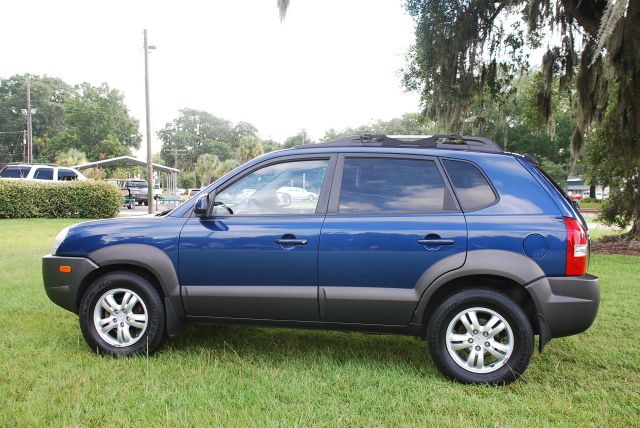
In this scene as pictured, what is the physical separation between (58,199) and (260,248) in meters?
16.8

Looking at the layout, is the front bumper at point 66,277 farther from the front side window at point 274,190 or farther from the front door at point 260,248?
the front side window at point 274,190

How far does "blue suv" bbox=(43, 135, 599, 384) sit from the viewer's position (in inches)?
143

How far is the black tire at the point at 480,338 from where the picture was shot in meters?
3.62

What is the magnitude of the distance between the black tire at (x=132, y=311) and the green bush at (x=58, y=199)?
15479 millimetres

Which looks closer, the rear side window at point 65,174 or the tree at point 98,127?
the rear side window at point 65,174

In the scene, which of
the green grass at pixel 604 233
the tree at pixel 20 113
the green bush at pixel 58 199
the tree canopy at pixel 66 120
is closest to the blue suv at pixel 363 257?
the green grass at pixel 604 233

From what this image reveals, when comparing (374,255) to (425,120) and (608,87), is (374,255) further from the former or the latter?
(425,120)

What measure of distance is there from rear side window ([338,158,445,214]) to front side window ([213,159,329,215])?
0.25 meters

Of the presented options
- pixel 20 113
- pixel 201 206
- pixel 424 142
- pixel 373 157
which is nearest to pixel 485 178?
pixel 424 142

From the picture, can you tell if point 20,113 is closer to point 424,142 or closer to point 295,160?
point 295,160

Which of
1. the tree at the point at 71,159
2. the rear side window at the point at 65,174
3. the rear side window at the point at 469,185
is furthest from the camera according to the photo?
the tree at the point at 71,159

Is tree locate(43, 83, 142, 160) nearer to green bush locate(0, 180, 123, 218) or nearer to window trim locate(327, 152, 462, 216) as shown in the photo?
green bush locate(0, 180, 123, 218)

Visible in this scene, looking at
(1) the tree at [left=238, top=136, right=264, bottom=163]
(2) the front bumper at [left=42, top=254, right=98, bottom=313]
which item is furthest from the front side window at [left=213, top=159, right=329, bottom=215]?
(1) the tree at [left=238, top=136, right=264, bottom=163]

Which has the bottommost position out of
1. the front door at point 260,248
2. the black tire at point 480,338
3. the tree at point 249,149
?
the black tire at point 480,338
